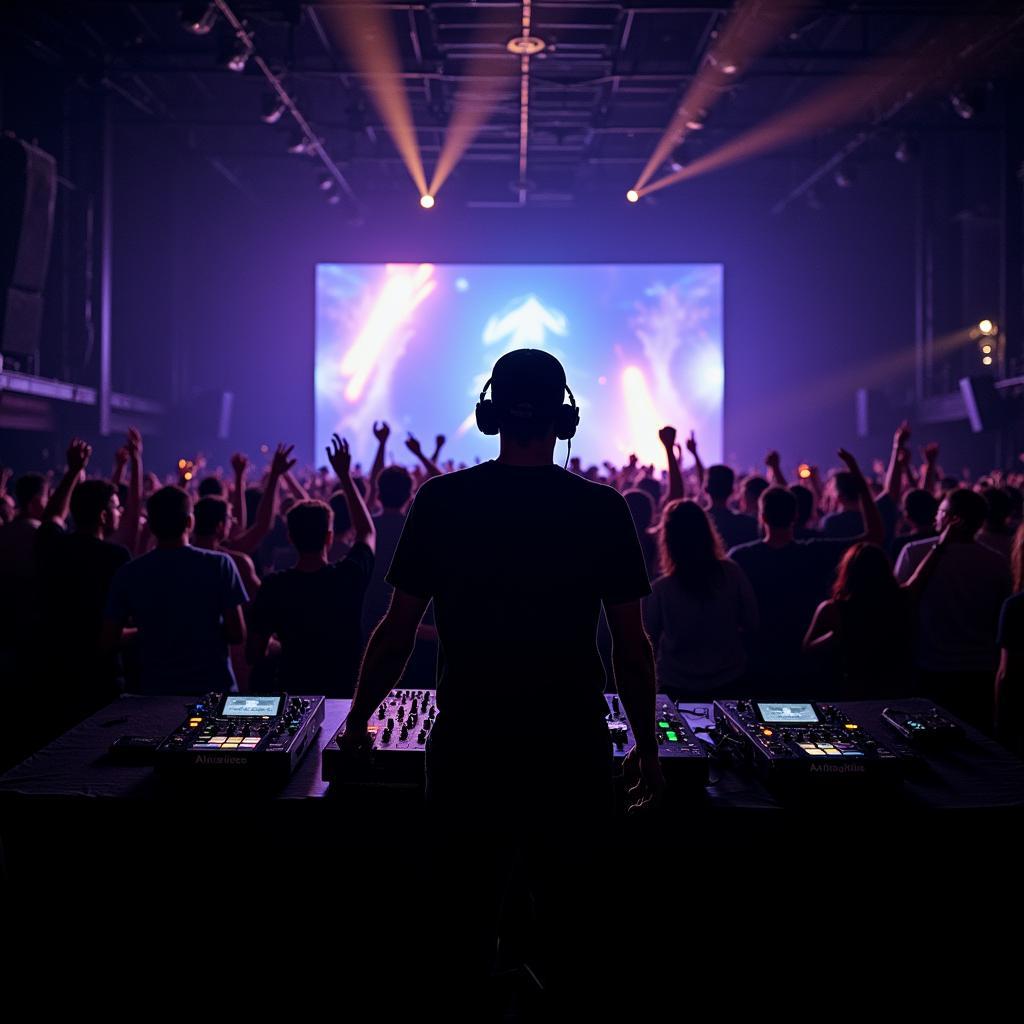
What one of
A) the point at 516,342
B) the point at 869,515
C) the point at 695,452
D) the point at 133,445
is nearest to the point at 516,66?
the point at 516,342

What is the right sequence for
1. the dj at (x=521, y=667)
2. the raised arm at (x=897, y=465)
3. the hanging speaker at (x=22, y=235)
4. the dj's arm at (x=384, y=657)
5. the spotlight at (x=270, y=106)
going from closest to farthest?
1. the dj at (x=521, y=667)
2. the dj's arm at (x=384, y=657)
3. the raised arm at (x=897, y=465)
4. the hanging speaker at (x=22, y=235)
5. the spotlight at (x=270, y=106)

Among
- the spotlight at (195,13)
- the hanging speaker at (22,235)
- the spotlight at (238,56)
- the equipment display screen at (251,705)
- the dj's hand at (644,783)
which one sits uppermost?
the spotlight at (238,56)

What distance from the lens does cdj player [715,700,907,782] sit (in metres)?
1.76

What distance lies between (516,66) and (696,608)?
9.96 meters

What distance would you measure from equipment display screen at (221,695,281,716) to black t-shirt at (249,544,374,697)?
88 centimetres

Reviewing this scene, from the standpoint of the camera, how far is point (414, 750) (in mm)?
1799

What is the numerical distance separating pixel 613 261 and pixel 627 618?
16.0m

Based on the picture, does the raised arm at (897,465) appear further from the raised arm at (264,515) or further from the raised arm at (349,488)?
the raised arm at (264,515)

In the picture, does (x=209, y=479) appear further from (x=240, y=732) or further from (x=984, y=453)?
(x=984, y=453)

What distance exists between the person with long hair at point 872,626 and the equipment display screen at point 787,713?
1137 millimetres

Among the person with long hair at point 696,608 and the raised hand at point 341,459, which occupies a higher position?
the raised hand at point 341,459

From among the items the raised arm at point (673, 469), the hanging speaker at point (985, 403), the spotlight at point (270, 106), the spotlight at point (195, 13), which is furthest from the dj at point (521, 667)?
the hanging speaker at point (985, 403)

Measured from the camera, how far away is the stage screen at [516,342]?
53.4 ft

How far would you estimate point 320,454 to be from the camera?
57.7 ft
